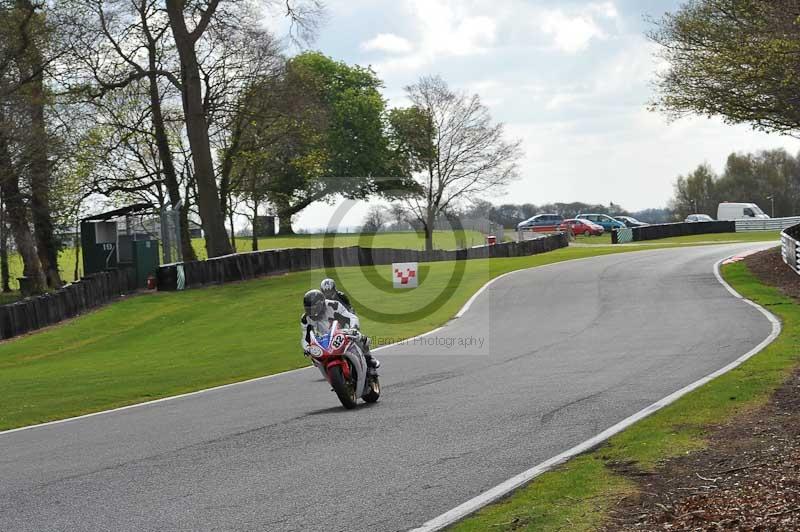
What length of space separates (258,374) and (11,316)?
502 inches

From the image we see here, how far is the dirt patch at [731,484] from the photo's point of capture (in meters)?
6.38

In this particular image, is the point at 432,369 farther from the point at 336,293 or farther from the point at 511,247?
the point at 511,247

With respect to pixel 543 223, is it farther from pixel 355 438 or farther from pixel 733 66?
pixel 355 438

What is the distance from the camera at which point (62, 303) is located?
103ft

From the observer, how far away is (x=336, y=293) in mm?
13453

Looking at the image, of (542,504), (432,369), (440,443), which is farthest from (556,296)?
(542,504)

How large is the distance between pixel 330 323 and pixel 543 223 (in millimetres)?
77754

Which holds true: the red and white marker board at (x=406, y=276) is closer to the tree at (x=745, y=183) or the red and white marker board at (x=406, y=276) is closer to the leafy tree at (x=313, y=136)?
the leafy tree at (x=313, y=136)

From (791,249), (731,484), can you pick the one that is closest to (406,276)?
(791,249)

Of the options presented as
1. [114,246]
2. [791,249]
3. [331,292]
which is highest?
[114,246]

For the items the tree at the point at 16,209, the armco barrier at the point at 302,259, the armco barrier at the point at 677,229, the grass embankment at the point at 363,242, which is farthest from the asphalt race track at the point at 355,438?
the armco barrier at the point at 677,229

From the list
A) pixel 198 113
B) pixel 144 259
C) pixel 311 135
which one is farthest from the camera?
pixel 311 135

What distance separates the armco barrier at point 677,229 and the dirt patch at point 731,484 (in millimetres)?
59017

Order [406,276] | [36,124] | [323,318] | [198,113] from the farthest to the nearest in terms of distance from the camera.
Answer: [198,113]
[36,124]
[406,276]
[323,318]
